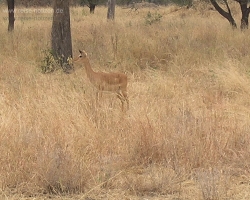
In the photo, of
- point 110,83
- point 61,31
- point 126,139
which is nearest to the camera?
point 126,139

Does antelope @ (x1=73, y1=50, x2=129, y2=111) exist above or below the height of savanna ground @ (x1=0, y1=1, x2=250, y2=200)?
above

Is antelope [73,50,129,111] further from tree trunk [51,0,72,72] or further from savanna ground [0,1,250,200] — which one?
tree trunk [51,0,72,72]

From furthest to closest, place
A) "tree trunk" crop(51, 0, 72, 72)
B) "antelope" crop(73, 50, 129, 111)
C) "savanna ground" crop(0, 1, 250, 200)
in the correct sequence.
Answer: "tree trunk" crop(51, 0, 72, 72) < "antelope" crop(73, 50, 129, 111) < "savanna ground" crop(0, 1, 250, 200)

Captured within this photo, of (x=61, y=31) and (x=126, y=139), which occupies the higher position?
(x=61, y=31)

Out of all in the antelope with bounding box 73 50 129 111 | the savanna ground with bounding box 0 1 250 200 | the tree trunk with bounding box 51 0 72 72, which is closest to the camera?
the savanna ground with bounding box 0 1 250 200

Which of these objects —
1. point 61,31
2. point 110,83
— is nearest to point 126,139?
point 110,83

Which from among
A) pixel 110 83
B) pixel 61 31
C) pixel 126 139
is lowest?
pixel 126 139

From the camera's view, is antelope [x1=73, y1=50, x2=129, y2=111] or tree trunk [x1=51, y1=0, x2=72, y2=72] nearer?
antelope [x1=73, y1=50, x2=129, y2=111]

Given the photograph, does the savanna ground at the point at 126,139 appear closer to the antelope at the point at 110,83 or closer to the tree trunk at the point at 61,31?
the antelope at the point at 110,83

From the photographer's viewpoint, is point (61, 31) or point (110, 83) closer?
point (110, 83)

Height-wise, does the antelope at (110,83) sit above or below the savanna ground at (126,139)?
above

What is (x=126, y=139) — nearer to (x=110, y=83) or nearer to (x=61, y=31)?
(x=110, y=83)

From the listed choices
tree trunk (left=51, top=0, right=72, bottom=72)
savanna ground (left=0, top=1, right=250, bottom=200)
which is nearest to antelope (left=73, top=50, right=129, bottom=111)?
savanna ground (left=0, top=1, right=250, bottom=200)

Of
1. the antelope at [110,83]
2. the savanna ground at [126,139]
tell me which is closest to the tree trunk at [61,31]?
the savanna ground at [126,139]
